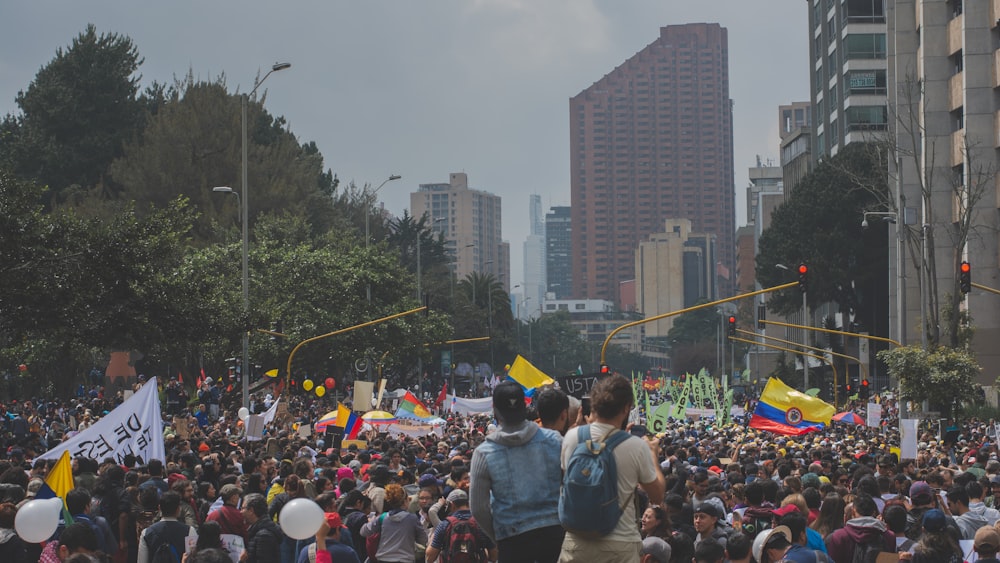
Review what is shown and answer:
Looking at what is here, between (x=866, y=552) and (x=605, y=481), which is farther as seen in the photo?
(x=866, y=552)

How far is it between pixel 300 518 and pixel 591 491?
10.5 feet

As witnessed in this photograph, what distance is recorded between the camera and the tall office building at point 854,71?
80.7 metres

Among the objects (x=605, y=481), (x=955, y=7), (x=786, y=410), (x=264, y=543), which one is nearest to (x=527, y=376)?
(x=786, y=410)

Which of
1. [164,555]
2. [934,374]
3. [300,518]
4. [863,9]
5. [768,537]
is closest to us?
[768,537]

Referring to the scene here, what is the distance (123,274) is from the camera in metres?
26.9

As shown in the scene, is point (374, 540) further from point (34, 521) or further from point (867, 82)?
point (867, 82)

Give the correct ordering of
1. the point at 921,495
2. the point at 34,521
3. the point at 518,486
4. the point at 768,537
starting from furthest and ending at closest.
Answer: the point at 921,495, the point at 34,521, the point at 768,537, the point at 518,486

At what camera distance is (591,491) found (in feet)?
20.0

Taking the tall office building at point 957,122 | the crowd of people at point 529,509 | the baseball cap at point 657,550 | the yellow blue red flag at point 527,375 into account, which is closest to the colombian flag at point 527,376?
the yellow blue red flag at point 527,375

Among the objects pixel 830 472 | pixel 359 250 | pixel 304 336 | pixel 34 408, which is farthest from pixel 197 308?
pixel 359 250

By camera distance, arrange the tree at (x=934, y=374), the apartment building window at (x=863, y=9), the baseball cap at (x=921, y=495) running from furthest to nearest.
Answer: the apartment building window at (x=863, y=9), the tree at (x=934, y=374), the baseball cap at (x=921, y=495)

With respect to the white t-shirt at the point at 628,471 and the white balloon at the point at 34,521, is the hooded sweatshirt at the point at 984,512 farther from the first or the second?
the white balloon at the point at 34,521

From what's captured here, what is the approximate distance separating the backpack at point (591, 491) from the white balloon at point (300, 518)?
3.02 meters

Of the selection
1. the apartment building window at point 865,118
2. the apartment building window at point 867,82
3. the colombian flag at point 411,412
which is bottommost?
the colombian flag at point 411,412
